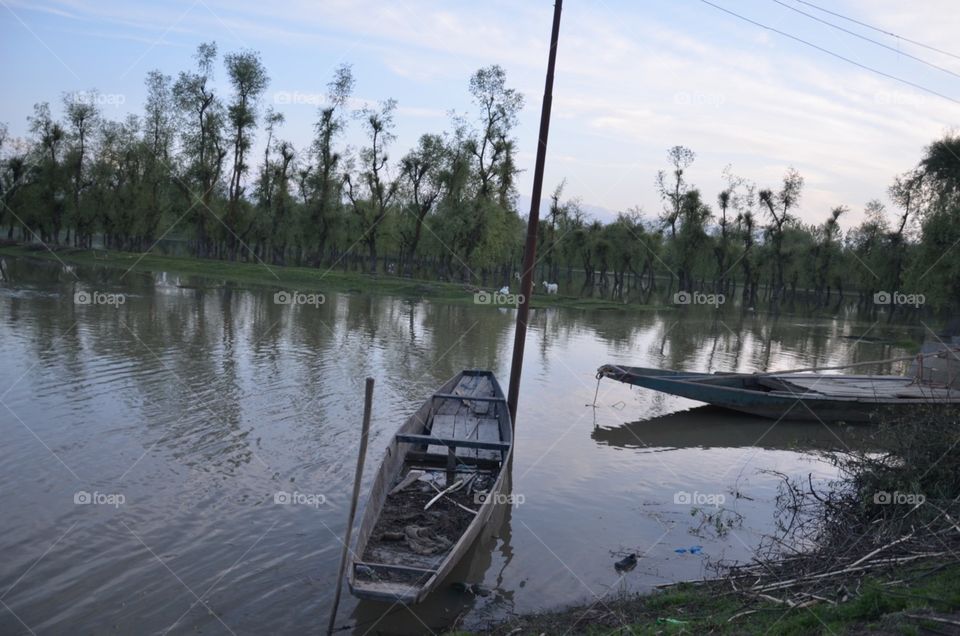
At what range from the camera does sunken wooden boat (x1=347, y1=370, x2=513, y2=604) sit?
6543 millimetres

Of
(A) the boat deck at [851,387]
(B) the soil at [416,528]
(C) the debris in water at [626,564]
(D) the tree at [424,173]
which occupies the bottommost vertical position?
(C) the debris in water at [626,564]

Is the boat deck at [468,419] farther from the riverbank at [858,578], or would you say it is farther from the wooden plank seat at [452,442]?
the riverbank at [858,578]

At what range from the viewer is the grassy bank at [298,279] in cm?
4644

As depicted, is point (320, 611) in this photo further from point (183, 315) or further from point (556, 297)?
point (556, 297)

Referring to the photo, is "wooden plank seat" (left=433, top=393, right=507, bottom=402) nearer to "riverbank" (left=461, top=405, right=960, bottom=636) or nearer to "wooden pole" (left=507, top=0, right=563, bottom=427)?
"wooden pole" (left=507, top=0, right=563, bottom=427)

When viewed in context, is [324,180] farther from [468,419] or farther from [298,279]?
[468,419]

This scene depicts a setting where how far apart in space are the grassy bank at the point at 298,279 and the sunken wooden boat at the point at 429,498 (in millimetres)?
32511

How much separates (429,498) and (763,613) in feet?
13.5

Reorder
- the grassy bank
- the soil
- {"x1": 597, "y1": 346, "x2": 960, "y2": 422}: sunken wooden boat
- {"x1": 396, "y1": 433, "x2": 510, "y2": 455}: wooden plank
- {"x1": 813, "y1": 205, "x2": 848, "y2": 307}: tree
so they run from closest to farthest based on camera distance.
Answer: the soil
{"x1": 396, "y1": 433, "x2": 510, "y2": 455}: wooden plank
{"x1": 597, "y1": 346, "x2": 960, "y2": 422}: sunken wooden boat
the grassy bank
{"x1": 813, "y1": 205, "x2": 848, "y2": 307}: tree

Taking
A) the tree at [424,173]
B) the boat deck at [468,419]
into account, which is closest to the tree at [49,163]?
the tree at [424,173]

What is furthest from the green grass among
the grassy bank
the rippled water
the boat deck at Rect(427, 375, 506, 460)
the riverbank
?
the grassy bank

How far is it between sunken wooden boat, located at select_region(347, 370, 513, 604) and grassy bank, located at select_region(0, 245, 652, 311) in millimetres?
32511

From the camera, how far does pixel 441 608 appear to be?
716 cm

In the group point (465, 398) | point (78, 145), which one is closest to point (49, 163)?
point (78, 145)
